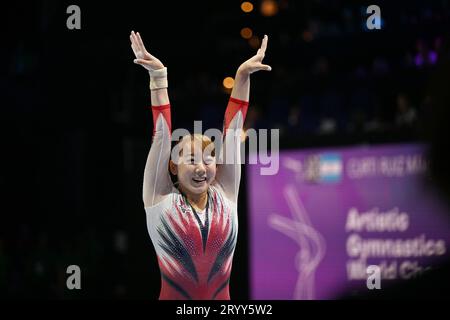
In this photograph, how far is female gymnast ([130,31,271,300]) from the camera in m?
2.85

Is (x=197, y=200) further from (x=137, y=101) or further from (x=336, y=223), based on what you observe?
(x=137, y=101)

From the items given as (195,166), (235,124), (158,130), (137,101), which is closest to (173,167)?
(195,166)

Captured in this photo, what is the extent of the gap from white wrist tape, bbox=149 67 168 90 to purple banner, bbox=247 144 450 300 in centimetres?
452

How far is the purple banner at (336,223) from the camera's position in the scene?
7.01 meters

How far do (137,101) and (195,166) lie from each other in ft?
19.0

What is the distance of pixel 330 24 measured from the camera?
30.5ft

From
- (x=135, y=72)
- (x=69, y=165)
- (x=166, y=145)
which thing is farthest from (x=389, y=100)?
(x=166, y=145)

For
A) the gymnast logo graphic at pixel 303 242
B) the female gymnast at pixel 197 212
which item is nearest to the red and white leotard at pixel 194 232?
the female gymnast at pixel 197 212

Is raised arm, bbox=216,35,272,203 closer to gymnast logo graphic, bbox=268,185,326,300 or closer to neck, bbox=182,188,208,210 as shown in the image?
neck, bbox=182,188,208,210

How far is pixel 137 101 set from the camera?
27.9 ft

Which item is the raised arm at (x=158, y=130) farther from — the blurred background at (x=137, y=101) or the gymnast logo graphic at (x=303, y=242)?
the gymnast logo graphic at (x=303, y=242)

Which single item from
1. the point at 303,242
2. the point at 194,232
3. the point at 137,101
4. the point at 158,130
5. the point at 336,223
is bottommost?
the point at 303,242
